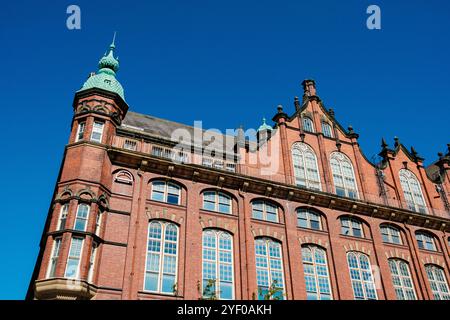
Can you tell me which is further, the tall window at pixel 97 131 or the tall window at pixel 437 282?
the tall window at pixel 437 282

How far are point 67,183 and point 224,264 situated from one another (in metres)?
9.98

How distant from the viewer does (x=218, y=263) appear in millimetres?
24234

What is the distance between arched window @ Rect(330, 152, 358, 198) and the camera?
31.7m

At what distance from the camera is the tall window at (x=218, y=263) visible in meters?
23.3

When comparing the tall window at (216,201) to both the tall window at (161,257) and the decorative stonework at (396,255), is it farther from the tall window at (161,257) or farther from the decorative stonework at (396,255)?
the decorative stonework at (396,255)

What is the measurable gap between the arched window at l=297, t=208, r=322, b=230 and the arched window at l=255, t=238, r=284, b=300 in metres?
2.72

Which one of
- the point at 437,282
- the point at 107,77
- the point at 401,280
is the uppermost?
the point at 107,77

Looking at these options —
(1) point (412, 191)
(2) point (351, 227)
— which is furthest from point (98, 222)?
(1) point (412, 191)

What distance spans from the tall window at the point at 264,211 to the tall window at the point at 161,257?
5.73 metres

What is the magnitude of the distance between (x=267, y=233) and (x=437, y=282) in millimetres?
A: 13732

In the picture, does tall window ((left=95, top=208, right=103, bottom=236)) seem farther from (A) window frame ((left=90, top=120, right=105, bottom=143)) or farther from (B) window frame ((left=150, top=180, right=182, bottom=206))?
(A) window frame ((left=90, top=120, right=105, bottom=143))

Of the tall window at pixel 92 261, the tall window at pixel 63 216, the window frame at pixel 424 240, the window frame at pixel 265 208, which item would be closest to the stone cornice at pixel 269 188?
the window frame at pixel 265 208

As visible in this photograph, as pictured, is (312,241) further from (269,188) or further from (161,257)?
(161,257)
